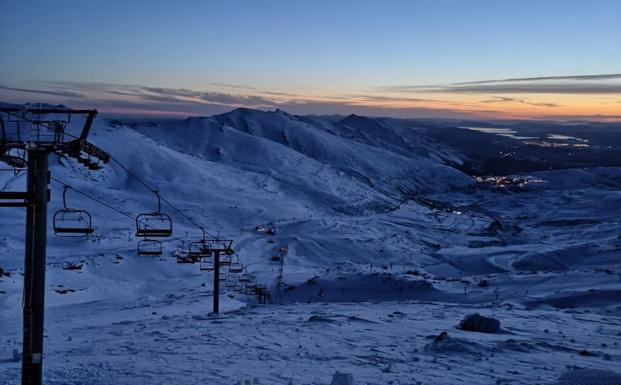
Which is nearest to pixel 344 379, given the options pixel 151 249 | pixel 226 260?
pixel 151 249

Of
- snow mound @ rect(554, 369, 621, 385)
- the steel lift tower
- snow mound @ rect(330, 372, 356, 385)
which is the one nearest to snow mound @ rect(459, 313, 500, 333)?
snow mound @ rect(554, 369, 621, 385)

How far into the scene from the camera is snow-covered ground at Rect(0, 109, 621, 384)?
13.8m

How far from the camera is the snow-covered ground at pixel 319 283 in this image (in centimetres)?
1380

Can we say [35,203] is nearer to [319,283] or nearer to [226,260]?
[319,283]

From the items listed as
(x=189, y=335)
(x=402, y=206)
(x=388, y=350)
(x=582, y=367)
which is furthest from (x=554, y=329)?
(x=402, y=206)

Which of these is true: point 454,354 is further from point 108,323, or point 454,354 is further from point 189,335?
point 108,323

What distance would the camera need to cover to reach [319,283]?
34.7m

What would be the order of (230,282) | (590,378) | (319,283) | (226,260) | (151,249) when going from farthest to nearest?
(226,260) < (151,249) < (230,282) < (319,283) < (590,378)

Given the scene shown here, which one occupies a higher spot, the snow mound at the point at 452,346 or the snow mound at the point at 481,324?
the snow mound at the point at 452,346

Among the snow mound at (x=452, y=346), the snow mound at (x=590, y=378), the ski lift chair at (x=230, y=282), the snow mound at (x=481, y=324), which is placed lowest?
the ski lift chair at (x=230, y=282)

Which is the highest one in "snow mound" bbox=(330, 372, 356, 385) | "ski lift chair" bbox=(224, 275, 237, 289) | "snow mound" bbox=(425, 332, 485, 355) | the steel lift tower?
the steel lift tower

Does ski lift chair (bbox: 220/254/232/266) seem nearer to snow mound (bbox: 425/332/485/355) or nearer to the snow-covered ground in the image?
the snow-covered ground

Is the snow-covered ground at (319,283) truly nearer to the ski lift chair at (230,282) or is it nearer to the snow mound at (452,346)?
Answer: the snow mound at (452,346)

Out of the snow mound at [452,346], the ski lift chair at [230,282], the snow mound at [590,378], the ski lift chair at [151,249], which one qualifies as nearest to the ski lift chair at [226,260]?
the ski lift chair at [230,282]
